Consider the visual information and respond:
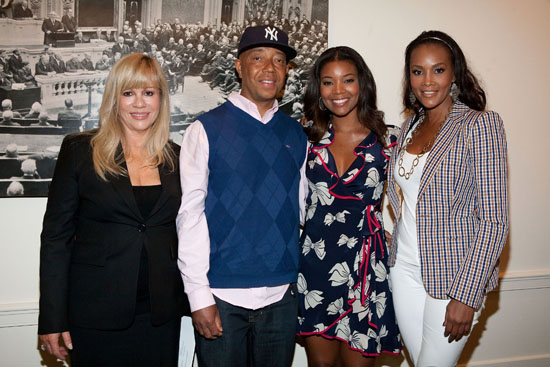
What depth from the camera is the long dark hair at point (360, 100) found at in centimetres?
204

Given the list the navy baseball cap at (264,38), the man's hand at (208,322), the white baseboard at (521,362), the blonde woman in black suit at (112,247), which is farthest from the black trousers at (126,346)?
the white baseboard at (521,362)

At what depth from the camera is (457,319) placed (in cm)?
161

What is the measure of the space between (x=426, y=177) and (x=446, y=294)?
0.44 m

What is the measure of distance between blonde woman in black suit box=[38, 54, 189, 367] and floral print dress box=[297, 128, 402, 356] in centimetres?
59

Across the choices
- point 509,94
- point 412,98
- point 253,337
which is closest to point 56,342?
point 253,337

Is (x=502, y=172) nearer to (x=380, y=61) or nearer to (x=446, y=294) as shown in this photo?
(x=446, y=294)

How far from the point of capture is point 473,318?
1.66 metres

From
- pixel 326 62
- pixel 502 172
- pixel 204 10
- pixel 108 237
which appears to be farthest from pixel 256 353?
pixel 204 10

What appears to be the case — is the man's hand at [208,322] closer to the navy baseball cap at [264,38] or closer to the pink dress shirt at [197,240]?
the pink dress shirt at [197,240]

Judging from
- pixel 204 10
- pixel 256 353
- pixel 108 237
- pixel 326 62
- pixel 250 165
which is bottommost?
pixel 256 353

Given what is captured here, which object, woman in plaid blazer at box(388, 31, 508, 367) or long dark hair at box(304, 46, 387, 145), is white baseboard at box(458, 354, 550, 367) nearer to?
woman in plaid blazer at box(388, 31, 508, 367)

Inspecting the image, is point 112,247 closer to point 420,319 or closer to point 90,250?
point 90,250

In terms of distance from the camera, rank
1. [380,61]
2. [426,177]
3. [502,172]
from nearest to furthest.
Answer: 1. [502,172]
2. [426,177]
3. [380,61]

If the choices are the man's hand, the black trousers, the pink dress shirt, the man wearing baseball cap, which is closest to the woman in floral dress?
the man wearing baseball cap
